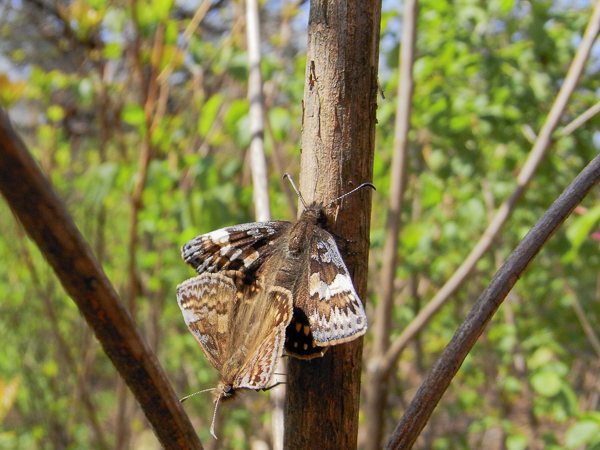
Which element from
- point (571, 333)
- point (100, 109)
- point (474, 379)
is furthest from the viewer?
point (474, 379)

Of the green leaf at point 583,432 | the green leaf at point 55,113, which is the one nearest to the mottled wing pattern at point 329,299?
the green leaf at point 583,432

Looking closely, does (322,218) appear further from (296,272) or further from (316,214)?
(296,272)

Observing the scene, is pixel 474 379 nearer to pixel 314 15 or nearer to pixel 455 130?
pixel 455 130

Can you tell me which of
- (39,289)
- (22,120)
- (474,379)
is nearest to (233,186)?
(39,289)

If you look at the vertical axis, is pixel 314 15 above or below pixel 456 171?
above

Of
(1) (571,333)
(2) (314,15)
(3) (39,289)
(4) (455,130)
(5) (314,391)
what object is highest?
(2) (314,15)

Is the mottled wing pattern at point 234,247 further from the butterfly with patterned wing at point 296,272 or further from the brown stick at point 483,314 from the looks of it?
the brown stick at point 483,314
